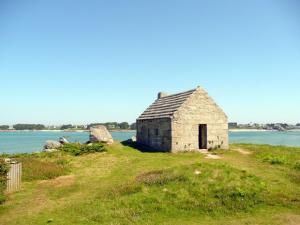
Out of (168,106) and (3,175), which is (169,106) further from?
(3,175)

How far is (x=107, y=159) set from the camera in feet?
78.5

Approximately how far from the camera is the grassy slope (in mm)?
11578

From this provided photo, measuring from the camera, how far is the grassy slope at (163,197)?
11.6 m

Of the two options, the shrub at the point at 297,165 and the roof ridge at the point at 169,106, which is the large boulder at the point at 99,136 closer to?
the roof ridge at the point at 169,106

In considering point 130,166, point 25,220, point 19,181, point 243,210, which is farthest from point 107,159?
point 243,210

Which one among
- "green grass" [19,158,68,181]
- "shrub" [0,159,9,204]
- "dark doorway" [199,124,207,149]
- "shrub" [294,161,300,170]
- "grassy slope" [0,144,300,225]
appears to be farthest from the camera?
"dark doorway" [199,124,207,149]

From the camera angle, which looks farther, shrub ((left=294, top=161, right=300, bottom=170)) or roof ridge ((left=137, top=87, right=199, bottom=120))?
roof ridge ((left=137, top=87, right=199, bottom=120))

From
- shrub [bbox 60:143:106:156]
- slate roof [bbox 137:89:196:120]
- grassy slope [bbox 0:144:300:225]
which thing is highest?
slate roof [bbox 137:89:196:120]

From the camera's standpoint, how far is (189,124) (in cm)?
2681

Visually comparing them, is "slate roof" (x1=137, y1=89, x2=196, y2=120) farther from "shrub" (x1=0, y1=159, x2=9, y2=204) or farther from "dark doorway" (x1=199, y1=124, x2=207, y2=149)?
"shrub" (x1=0, y1=159, x2=9, y2=204)

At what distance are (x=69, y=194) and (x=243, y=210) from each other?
902cm

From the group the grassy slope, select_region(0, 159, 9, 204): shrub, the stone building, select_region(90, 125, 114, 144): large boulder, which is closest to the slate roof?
the stone building

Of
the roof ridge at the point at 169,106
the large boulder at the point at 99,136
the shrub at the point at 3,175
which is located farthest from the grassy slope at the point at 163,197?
the large boulder at the point at 99,136

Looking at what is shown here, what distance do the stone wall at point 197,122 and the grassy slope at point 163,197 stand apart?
22.3ft
